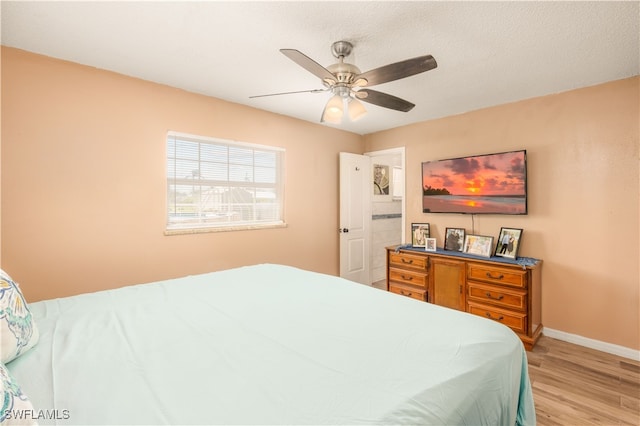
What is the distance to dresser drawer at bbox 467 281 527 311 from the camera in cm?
278

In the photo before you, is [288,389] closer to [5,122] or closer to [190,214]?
[190,214]

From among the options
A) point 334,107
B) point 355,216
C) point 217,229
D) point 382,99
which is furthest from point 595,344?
point 217,229

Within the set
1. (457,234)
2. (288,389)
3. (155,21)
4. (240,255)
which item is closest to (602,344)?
(457,234)

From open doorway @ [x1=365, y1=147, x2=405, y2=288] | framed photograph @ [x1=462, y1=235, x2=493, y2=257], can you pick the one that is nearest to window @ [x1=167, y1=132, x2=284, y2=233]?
open doorway @ [x1=365, y1=147, x2=405, y2=288]

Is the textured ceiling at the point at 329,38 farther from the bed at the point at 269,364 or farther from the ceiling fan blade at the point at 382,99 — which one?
the bed at the point at 269,364

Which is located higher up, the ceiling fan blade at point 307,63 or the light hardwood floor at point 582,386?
the ceiling fan blade at point 307,63

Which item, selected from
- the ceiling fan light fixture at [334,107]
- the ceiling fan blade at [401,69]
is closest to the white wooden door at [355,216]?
the ceiling fan light fixture at [334,107]

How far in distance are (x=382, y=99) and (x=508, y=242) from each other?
2.17m

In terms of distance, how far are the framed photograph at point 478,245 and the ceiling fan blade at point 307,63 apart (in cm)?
251

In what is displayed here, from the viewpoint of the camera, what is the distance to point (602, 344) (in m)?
2.75

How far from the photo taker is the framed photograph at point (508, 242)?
10.2 ft

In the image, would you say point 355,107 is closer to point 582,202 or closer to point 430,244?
point 430,244

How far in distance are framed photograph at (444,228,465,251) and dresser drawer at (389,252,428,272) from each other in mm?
408

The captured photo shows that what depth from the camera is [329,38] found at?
2.00 m
